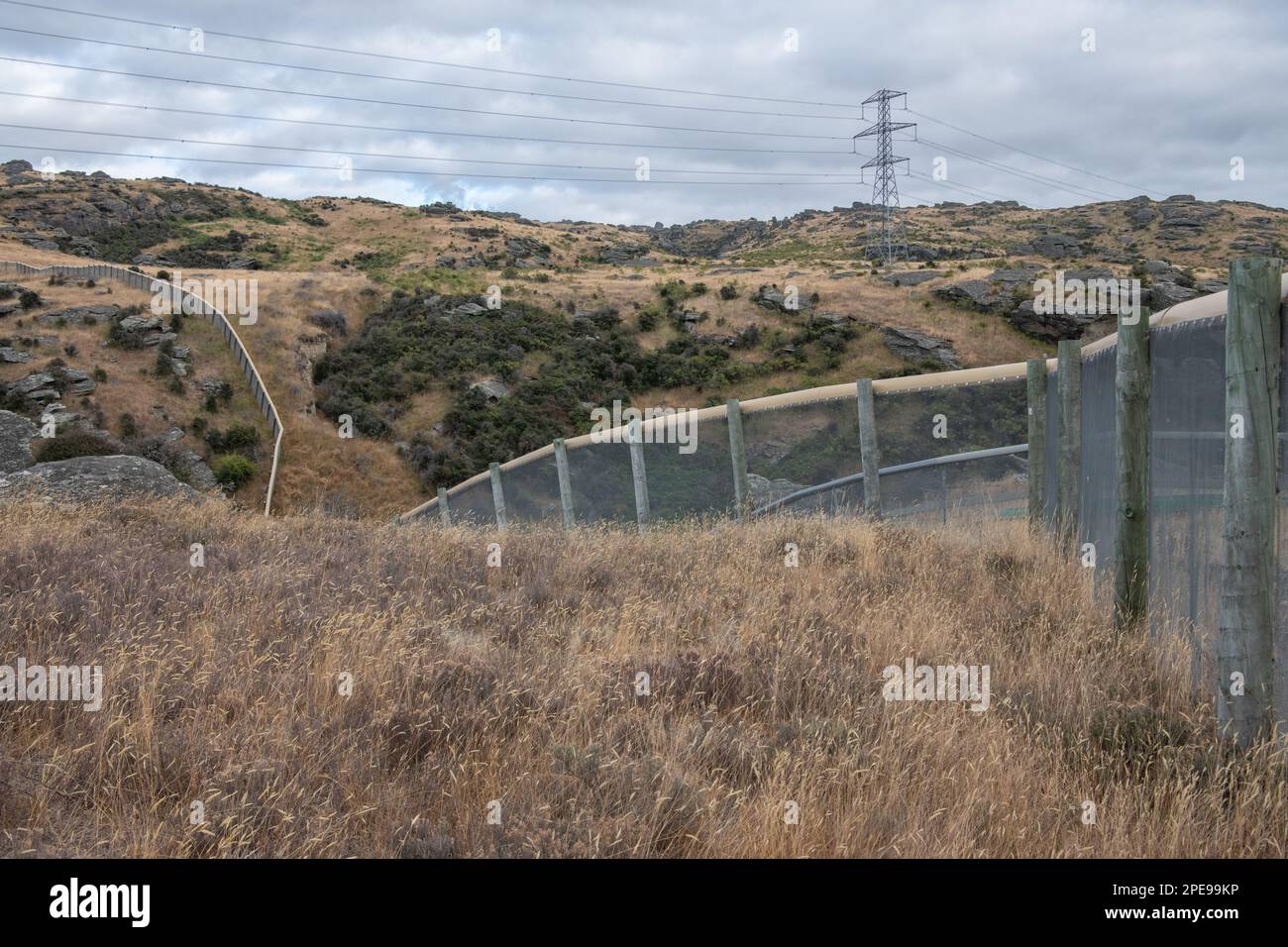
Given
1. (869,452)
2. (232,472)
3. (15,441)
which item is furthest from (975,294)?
(15,441)

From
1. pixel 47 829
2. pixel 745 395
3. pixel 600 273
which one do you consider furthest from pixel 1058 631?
pixel 600 273

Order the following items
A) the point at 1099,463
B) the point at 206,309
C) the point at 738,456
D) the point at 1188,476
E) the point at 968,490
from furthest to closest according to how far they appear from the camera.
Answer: the point at 206,309 < the point at 738,456 < the point at 968,490 < the point at 1099,463 < the point at 1188,476

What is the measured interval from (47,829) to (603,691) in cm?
229

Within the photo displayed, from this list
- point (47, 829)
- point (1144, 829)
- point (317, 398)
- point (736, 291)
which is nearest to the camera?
point (47, 829)

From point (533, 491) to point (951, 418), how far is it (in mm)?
6746

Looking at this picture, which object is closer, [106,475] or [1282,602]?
[1282,602]

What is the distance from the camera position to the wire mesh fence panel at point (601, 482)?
485 inches

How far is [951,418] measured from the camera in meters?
9.71

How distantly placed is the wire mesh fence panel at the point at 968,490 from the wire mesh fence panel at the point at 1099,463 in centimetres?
194

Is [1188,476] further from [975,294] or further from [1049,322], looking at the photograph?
[975,294]

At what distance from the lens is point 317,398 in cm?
3853

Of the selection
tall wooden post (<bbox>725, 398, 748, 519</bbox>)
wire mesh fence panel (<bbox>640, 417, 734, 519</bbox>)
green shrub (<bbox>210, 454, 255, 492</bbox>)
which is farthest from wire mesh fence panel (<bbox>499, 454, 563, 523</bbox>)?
green shrub (<bbox>210, 454, 255, 492</bbox>)

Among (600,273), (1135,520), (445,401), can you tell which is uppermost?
(600,273)

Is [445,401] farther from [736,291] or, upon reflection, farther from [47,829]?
[47,829]
